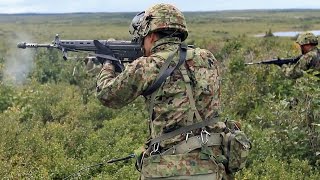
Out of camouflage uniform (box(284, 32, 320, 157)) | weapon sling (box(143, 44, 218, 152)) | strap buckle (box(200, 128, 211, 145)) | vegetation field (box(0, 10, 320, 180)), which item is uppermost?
weapon sling (box(143, 44, 218, 152))

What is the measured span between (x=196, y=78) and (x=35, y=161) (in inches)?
107

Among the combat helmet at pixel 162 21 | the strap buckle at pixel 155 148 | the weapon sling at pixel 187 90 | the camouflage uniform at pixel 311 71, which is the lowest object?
the camouflage uniform at pixel 311 71

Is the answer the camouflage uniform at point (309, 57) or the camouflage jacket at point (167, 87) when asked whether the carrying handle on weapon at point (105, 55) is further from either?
the camouflage uniform at point (309, 57)

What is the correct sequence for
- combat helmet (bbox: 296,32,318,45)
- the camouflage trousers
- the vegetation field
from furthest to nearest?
1. combat helmet (bbox: 296,32,318,45)
2. the vegetation field
3. the camouflage trousers

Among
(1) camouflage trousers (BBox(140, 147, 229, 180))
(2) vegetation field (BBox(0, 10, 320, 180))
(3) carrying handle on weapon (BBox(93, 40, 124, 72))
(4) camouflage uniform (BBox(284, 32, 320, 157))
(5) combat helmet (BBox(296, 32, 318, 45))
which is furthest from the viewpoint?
(5) combat helmet (BBox(296, 32, 318, 45))

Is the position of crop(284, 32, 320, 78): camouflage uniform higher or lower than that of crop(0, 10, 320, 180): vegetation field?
higher

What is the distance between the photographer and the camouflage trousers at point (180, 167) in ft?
8.91

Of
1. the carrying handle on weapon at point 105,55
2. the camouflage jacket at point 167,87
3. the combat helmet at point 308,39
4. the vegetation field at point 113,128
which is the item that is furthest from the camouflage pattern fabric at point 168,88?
the combat helmet at point 308,39

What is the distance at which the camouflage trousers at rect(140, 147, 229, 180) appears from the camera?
2.71 meters

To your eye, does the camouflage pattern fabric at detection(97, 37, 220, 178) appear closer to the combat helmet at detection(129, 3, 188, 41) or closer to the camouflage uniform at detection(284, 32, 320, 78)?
the combat helmet at detection(129, 3, 188, 41)

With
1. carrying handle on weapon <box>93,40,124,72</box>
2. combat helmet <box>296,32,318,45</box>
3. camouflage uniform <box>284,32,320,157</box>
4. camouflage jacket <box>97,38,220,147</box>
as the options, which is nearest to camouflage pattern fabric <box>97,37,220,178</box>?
camouflage jacket <box>97,38,220,147</box>

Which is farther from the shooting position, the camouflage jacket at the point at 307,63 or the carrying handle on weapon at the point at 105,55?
the camouflage jacket at the point at 307,63

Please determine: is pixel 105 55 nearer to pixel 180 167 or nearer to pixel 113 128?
pixel 180 167

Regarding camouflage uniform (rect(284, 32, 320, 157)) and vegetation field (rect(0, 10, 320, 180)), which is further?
camouflage uniform (rect(284, 32, 320, 157))
